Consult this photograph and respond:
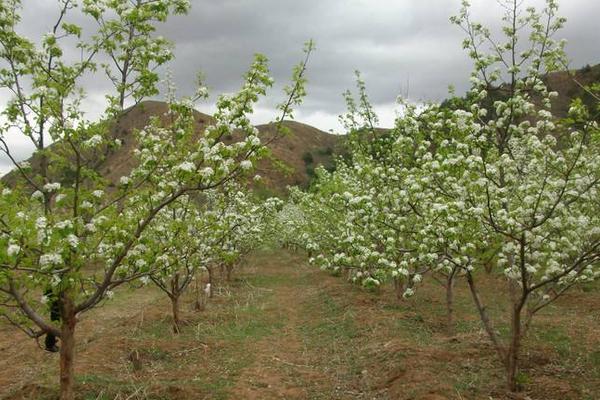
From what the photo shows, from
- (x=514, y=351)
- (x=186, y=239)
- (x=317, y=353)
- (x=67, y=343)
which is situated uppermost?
(x=186, y=239)

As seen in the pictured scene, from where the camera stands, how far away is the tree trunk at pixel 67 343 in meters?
8.79

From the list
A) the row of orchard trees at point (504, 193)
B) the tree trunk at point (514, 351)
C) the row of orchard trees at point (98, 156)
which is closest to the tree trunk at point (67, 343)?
the row of orchard trees at point (98, 156)

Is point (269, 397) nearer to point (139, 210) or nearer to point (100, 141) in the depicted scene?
point (139, 210)

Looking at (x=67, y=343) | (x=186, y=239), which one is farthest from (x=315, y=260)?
(x=67, y=343)

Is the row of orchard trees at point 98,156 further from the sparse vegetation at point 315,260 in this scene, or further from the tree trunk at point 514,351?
the tree trunk at point 514,351

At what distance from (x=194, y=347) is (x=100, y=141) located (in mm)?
9646

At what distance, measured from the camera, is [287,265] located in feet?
138

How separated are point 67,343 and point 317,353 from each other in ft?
26.4

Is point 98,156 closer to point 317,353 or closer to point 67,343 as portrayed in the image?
point 67,343

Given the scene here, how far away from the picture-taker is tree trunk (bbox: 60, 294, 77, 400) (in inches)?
346

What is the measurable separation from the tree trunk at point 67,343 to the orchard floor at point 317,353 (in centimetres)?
185

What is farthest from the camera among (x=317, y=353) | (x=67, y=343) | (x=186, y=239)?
(x=317, y=353)

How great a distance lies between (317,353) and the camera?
601 inches

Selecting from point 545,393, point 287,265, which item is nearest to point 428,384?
point 545,393
